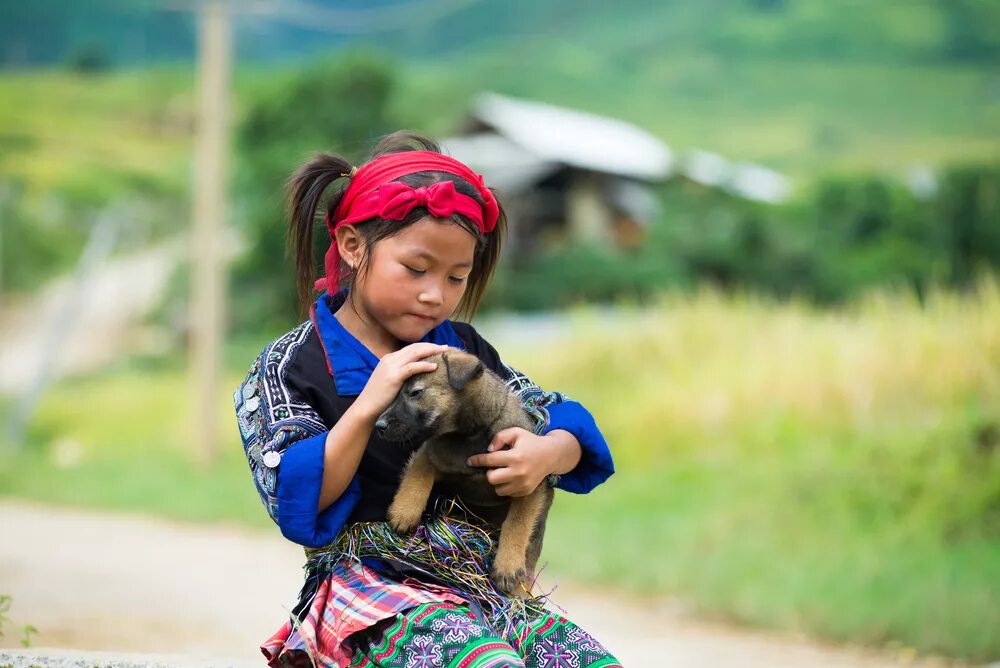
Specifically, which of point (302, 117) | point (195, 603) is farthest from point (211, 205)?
point (195, 603)

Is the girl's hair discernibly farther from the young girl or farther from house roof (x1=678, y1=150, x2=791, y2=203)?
house roof (x1=678, y1=150, x2=791, y2=203)

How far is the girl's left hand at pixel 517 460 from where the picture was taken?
3.01 m

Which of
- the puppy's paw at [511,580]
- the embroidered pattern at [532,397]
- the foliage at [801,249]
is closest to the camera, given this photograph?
the puppy's paw at [511,580]

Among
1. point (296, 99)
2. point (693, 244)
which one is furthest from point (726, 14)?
point (296, 99)

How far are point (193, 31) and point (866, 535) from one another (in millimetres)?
10944

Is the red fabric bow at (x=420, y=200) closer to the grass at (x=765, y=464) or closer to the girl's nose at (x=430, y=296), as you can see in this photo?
the girl's nose at (x=430, y=296)

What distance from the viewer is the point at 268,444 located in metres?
2.97

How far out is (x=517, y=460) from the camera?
301cm

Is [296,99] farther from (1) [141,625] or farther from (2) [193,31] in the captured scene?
Result: (1) [141,625]

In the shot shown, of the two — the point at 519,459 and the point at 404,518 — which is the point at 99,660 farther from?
the point at 519,459

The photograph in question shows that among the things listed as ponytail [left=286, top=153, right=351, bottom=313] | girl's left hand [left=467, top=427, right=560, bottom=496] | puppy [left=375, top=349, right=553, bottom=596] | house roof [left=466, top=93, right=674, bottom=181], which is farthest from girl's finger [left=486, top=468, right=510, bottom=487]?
house roof [left=466, top=93, right=674, bottom=181]

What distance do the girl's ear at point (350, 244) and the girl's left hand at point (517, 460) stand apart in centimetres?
65

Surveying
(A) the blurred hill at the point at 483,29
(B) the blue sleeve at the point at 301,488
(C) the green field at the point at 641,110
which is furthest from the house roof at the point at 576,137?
(B) the blue sleeve at the point at 301,488

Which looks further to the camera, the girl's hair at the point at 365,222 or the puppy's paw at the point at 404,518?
the girl's hair at the point at 365,222
